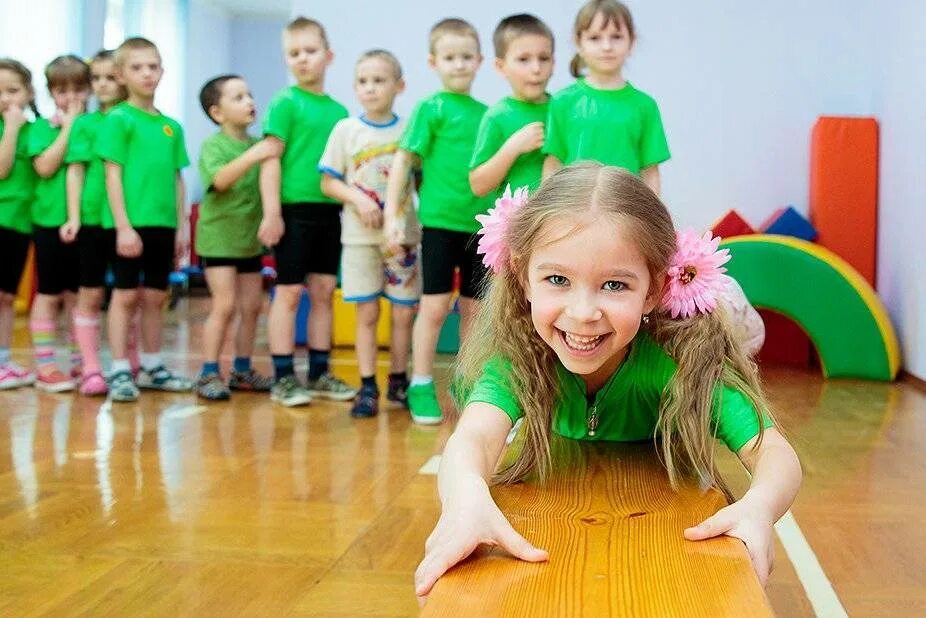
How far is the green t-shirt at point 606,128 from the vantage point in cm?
274

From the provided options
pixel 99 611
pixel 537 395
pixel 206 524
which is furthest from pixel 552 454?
pixel 206 524

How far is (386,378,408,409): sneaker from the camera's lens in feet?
11.3

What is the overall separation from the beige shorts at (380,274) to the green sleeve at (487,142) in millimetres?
499

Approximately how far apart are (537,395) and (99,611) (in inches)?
30.1

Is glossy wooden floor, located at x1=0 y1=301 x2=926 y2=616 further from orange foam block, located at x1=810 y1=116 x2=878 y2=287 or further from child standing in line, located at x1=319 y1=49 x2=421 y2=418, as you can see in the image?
orange foam block, located at x1=810 y1=116 x2=878 y2=287

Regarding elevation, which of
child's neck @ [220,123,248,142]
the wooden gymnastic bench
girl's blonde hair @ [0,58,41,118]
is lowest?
the wooden gymnastic bench

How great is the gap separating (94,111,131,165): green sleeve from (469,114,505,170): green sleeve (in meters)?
1.38

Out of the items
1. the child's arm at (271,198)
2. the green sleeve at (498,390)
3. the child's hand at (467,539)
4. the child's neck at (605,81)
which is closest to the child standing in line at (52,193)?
the child's arm at (271,198)

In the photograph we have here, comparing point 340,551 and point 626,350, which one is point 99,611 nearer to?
point 340,551

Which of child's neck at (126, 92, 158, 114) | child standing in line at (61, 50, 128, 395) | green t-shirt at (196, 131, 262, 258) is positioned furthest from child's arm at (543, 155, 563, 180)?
child standing in line at (61, 50, 128, 395)

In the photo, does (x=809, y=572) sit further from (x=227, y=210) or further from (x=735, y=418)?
(x=227, y=210)

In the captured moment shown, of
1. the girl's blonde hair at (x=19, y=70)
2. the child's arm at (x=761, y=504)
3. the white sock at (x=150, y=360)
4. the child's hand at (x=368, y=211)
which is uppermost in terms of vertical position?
the girl's blonde hair at (x=19, y=70)

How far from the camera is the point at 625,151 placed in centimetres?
274

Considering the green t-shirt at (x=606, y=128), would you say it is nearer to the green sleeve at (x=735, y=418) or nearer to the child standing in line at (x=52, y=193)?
the green sleeve at (x=735, y=418)
